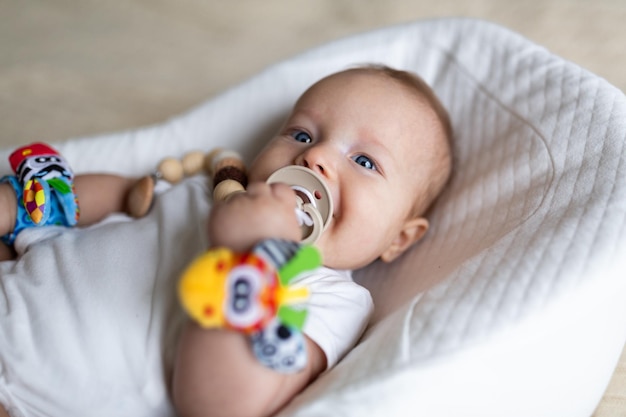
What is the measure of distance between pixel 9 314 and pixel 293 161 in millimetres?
454

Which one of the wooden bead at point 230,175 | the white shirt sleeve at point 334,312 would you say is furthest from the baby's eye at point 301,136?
the white shirt sleeve at point 334,312

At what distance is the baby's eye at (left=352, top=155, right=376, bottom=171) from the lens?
1.09 meters

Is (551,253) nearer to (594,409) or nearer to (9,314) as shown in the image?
(594,409)

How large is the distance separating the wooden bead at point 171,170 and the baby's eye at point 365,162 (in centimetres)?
40

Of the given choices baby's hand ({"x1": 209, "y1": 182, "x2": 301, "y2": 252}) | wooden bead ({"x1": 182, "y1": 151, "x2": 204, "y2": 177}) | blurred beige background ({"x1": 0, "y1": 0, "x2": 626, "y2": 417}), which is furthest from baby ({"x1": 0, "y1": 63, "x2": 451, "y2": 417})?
blurred beige background ({"x1": 0, "y1": 0, "x2": 626, "y2": 417})

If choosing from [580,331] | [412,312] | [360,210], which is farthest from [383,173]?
[580,331]

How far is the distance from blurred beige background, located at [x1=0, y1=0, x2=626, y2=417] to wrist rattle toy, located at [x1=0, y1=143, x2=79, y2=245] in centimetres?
64

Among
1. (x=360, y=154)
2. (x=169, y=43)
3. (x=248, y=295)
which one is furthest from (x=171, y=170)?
(x=169, y=43)

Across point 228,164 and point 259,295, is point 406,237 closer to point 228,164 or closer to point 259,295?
point 228,164

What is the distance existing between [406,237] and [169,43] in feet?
3.86

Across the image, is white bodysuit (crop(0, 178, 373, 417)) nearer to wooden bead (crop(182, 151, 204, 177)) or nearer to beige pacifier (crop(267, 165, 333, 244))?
beige pacifier (crop(267, 165, 333, 244))

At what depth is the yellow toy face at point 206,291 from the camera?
2.37 feet

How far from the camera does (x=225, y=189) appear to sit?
1.06 metres

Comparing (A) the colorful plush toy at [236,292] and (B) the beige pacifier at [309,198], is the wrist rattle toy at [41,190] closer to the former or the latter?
(B) the beige pacifier at [309,198]
